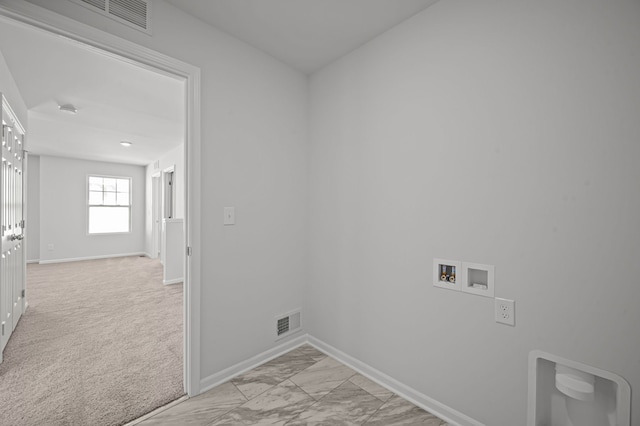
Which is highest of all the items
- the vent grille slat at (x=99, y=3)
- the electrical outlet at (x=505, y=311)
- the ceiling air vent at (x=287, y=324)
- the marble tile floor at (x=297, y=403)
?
the vent grille slat at (x=99, y=3)

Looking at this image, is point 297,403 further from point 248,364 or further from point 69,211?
point 69,211

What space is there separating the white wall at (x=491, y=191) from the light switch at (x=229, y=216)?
0.87 m

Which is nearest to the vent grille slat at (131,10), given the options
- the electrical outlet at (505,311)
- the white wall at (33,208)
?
the electrical outlet at (505,311)

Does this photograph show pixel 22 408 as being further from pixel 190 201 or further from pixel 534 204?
pixel 534 204

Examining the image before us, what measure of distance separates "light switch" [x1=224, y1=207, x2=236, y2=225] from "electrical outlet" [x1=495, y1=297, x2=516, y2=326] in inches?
71.6

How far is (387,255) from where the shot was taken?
207 centimetres

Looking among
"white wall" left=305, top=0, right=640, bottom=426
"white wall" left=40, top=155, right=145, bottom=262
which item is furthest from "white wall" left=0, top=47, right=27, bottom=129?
"white wall" left=40, top=155, right=145, bottom=262

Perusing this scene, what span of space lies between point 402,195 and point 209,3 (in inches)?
70.6

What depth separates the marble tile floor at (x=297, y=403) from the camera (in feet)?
5.60

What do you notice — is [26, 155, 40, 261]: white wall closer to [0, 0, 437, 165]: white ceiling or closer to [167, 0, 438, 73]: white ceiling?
[0, 0, 437, 165]: white ceiling

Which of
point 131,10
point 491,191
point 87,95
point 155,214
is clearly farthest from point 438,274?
point 155,214

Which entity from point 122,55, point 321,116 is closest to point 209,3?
point 122,55

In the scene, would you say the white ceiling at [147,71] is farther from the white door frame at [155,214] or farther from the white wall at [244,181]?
the white door frame at [155,214]

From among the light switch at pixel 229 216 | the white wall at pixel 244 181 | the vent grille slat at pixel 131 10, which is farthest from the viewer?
the light switch at pixel 229 216
